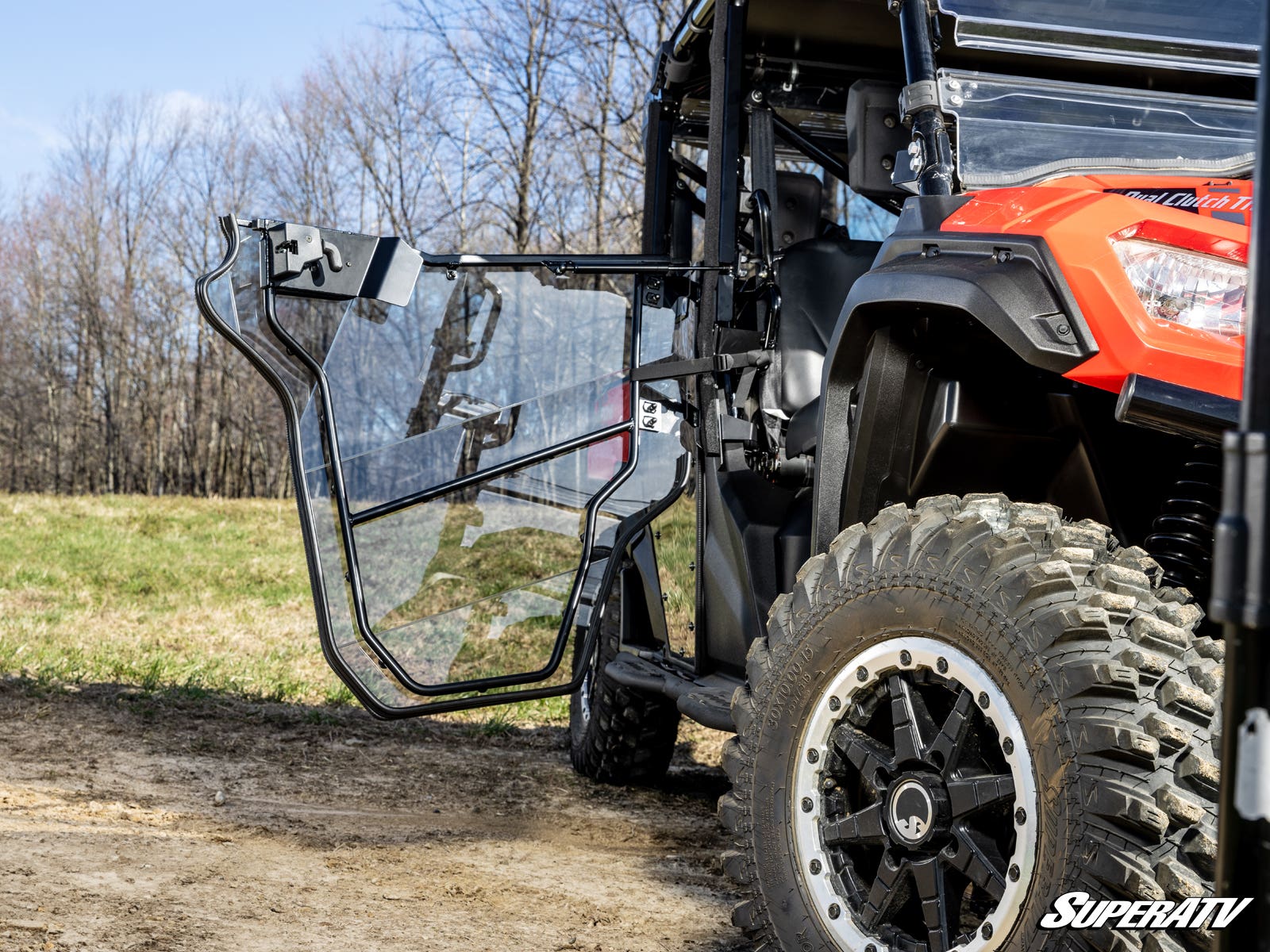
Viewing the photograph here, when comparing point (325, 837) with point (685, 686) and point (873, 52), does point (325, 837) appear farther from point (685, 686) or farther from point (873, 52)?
point (873, 52)

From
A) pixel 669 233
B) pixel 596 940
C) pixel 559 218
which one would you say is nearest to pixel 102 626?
pixel 669 233

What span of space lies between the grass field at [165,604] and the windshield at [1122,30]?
426 cm

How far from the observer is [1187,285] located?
2189 millimetres

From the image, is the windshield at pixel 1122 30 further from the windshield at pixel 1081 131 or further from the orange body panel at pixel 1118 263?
the orange body panel at pixel 1118 263

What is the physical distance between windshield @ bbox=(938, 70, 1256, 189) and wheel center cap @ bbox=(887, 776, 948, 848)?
4.65 feet

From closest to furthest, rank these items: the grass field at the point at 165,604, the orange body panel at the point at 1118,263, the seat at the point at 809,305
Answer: the orange body panel at the point at 1118,263, the seat at the point at 809,305, the grass field at the point at 165,604

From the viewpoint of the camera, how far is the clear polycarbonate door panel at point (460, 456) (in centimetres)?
398

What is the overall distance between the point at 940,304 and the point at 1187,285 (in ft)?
1.57

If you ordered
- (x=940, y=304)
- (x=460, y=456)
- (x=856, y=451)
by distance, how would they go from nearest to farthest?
(x=940, y=304) → (x=856, y=451) → (x=460, y=456)

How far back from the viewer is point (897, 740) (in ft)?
7.73

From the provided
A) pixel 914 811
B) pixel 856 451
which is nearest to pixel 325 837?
pixel 856 451

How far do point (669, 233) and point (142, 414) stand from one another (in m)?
36.2

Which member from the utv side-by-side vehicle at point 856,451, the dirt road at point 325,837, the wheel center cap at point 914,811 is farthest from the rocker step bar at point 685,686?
the wheel center cap at point 914,811

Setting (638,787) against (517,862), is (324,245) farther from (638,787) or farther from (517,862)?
(638,787)
